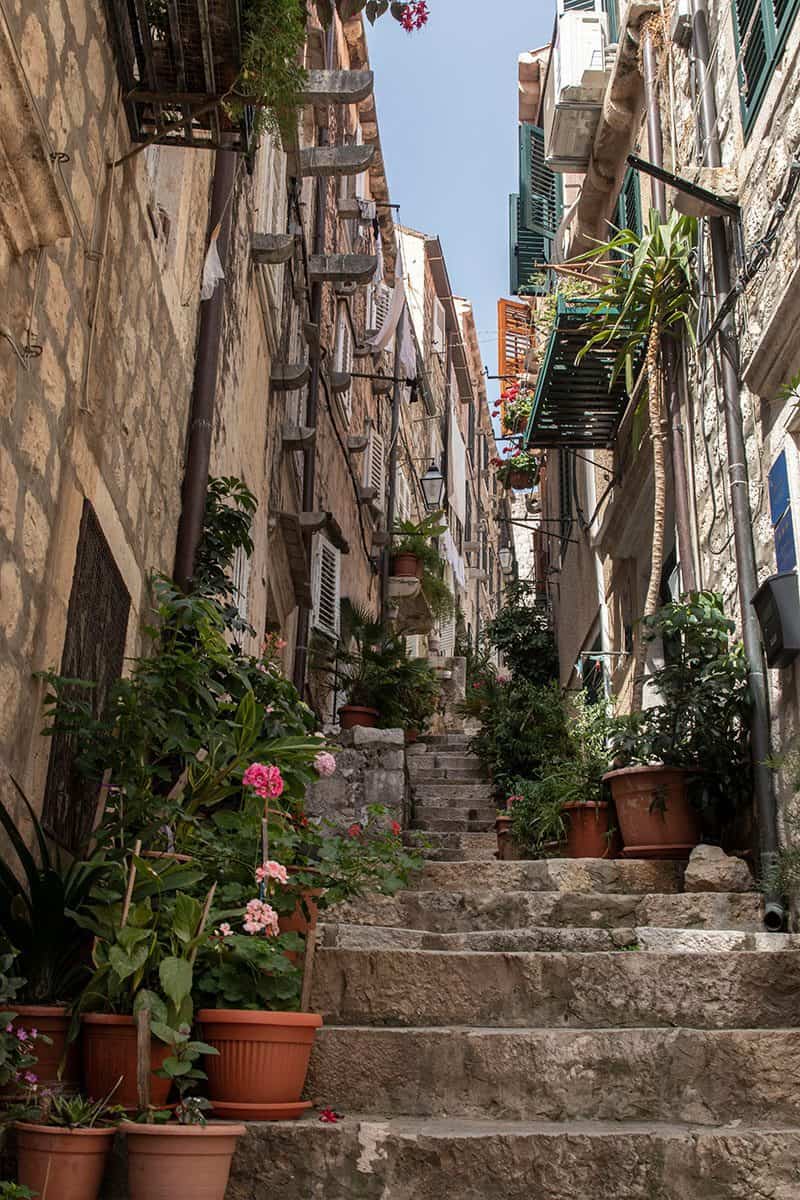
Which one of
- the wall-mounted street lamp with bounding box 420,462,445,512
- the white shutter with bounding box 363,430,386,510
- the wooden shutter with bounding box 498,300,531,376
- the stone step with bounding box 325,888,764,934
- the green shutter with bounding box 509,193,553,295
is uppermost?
the wooden shutter with bounding box 498,300,531,376

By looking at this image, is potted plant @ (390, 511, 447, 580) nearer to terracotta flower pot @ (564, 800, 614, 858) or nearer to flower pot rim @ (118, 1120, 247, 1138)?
terracotta flower pot @ (564, 800, 614, 858)

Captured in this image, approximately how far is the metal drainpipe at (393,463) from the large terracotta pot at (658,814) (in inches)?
375

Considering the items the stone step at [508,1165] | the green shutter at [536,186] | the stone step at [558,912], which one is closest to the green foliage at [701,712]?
the stone step at [558,912]

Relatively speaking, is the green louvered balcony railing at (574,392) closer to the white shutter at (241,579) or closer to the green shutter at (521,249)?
the white shutter at (241,579)

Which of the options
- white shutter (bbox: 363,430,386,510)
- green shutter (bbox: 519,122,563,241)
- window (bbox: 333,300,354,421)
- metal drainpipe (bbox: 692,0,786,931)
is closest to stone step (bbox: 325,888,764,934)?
metal drainpipe (bbox: 692,0,786,931)

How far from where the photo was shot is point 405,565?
16.8 meters

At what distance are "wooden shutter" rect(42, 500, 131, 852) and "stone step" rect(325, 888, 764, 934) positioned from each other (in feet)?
5.09

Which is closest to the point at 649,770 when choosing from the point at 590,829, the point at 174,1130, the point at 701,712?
the point at 701,712

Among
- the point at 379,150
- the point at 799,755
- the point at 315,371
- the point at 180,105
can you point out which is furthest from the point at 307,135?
the point at 799,755

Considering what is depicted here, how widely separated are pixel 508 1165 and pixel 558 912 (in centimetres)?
227

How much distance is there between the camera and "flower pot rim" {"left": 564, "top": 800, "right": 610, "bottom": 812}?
24.4ft

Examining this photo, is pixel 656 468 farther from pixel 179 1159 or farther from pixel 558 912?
pixel 179 1159

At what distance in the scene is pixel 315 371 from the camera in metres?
11.9

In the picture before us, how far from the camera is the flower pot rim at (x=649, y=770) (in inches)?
258
